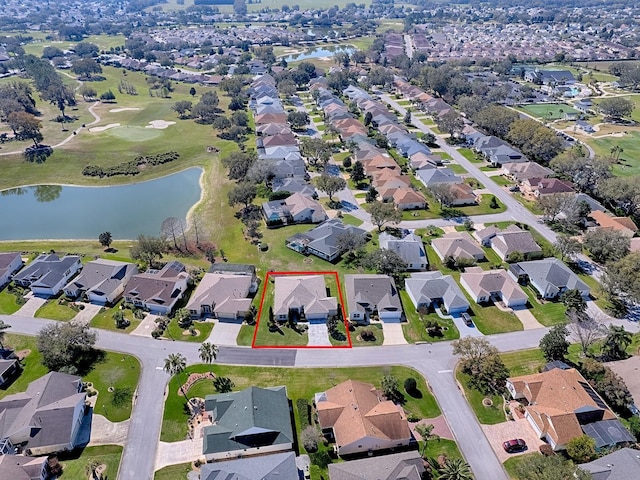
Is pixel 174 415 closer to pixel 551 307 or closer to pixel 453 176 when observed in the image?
pixel 551 307

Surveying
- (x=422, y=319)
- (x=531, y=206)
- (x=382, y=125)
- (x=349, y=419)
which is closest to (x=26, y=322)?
(x=349, y=419)

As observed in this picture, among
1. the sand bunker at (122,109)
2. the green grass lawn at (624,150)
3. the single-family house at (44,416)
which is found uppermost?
the sand bunker at (122,109)

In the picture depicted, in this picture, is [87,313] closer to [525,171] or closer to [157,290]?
[157,290]

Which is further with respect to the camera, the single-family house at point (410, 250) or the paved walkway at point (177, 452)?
the single-family house at point (410, 250)

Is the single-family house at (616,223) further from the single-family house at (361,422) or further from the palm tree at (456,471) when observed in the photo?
the single-family house at (361,422)

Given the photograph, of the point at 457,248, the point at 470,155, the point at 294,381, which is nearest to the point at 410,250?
the point at 457,248

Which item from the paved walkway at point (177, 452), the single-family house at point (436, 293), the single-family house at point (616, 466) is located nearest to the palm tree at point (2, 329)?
the paved walkway at point (177, 452)

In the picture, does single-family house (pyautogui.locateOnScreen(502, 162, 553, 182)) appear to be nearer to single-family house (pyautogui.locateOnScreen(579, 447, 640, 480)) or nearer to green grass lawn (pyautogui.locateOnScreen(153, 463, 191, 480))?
single-family house (pyautogui.locateOnScreen(579, 447, 640, 480))
